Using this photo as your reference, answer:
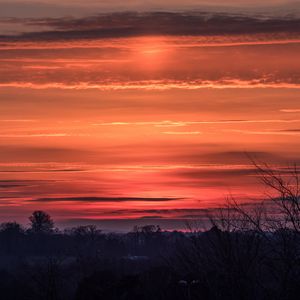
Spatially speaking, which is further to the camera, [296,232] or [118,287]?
[118,287]

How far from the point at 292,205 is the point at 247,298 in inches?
160

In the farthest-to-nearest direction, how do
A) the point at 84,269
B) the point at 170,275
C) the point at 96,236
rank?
the point at 96,236 < the point at 84,269 < the point at 170,275

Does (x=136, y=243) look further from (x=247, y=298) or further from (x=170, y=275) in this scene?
(x=247, y=298)

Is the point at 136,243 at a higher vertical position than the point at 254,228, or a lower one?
higher

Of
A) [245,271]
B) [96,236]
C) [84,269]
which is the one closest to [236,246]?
[245,271]

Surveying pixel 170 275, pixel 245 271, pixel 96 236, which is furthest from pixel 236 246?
pixel 96 236

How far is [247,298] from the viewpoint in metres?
28.6

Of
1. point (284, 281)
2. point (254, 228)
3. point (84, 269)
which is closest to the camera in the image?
point (284, 281)

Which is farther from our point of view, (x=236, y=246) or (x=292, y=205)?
(x=236, y=246)

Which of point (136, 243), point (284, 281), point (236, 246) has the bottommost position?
point (284, 281)

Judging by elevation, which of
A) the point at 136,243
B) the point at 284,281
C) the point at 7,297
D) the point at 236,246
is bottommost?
the point at 284,281

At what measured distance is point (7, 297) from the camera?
64.4 m

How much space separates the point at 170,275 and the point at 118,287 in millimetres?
4083

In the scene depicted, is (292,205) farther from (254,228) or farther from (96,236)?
(96,236)
